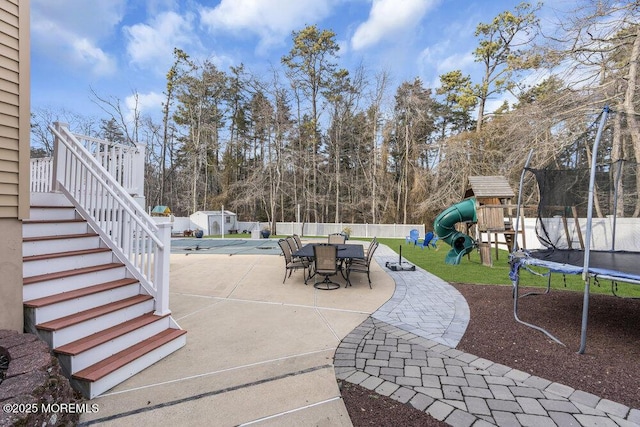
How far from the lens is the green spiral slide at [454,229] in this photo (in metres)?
8.61

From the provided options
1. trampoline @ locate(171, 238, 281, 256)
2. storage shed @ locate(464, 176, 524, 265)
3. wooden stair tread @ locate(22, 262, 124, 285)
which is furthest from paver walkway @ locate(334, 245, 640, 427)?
trampoline @ locate(171, 238, 281, 256)

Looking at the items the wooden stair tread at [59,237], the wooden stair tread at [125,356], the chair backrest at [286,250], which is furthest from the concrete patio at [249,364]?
the wooden stair tread at [59,237]

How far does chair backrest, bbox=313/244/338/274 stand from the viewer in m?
5.46

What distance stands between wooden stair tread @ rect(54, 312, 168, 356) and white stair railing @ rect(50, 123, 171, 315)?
0.17 metres

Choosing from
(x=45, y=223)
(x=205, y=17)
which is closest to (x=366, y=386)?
(x=45, y=223)

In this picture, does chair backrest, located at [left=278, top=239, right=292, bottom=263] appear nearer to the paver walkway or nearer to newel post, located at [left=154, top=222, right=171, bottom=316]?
the paver walkway

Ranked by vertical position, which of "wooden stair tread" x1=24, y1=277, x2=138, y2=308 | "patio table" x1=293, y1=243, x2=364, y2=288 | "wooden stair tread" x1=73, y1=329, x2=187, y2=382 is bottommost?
"wooden stair tread" x1=73, y1=329, x2=187, y2=382

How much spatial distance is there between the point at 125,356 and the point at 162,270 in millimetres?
839

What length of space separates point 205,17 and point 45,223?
33.2 feet

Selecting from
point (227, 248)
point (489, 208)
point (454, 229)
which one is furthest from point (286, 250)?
point (227, 248)

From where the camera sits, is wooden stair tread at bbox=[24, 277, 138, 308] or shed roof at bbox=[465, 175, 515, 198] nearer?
wooden stair tread at bbox=[24, 277, 138, 308]

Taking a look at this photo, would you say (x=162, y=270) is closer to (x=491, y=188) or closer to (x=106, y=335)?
(x=106, y=335)

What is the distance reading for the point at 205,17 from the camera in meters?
10.2

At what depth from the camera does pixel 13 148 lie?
7.68 ft
